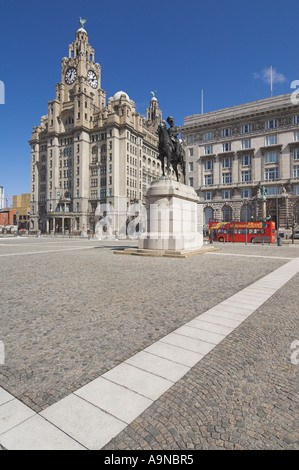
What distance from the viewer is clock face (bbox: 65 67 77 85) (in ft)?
286

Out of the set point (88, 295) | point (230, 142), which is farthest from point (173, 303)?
point (230, 142)

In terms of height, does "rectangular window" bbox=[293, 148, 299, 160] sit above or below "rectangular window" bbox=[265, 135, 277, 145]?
below

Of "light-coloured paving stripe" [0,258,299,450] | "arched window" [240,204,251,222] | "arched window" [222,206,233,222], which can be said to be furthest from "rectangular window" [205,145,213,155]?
"light-coloured paving stripe" [0,258,299,450]

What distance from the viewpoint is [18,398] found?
2.94 metres

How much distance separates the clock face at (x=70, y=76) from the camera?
87188mm

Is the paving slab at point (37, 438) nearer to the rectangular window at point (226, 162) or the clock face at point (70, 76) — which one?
the rectangular window at point (226, 162)

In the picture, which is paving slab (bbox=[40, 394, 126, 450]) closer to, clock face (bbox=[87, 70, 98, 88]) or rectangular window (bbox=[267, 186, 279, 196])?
rectangular window (bbox=[267, 186, 279, 196])

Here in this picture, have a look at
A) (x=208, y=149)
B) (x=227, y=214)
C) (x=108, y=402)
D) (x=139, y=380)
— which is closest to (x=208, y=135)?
(x=208, y=149)

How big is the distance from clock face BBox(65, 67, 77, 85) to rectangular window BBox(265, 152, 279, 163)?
228 feet

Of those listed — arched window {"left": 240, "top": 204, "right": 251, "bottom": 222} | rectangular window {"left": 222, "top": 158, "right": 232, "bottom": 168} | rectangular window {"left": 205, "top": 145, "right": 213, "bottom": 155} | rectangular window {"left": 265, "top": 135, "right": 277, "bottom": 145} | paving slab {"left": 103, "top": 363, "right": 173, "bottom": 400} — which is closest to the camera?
paving slab {"left": 103, "top": 363, "right": 173, "bottom": 400}

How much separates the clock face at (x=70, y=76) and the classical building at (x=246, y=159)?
4689cm

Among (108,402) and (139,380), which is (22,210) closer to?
(139,380)

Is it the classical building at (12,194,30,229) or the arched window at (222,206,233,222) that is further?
the classical building at (12,194,30,229)

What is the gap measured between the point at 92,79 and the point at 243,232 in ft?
265
